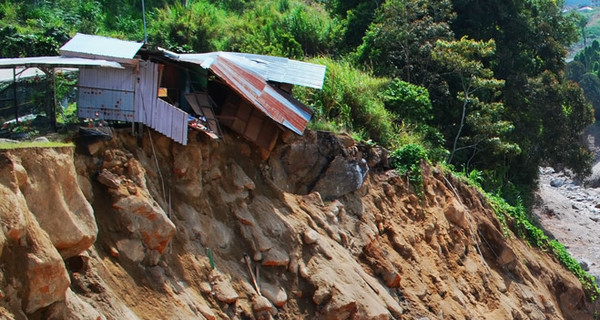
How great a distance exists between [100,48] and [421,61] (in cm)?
1098

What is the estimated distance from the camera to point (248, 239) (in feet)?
36.6

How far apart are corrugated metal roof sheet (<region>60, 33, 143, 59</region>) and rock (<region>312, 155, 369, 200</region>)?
4.40 meters

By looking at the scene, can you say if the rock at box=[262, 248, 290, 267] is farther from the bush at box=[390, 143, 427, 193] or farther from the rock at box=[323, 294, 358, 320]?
the bush at box=[390, 143, 427, 193]

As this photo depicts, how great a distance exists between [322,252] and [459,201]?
5.49 metres

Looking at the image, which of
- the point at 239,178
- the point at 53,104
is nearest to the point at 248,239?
the point at 239,178

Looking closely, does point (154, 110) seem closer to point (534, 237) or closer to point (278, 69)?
point (278, 69)

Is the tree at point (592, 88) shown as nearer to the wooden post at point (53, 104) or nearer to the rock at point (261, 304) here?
the rock at point (261, 304)

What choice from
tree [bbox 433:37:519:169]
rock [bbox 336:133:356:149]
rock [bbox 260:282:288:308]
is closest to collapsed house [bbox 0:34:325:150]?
rock [bbox 336:133:356:149]

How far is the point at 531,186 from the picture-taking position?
75.3ft

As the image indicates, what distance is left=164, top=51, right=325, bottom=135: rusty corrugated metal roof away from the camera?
11.7 m

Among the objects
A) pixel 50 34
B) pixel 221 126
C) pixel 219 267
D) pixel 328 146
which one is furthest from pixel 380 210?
pixel 50 34

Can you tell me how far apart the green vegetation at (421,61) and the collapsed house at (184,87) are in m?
1.89

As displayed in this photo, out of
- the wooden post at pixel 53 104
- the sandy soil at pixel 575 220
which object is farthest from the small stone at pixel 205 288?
the sandy soil at pixel 575 220

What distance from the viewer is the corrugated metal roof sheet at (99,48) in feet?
33.6
